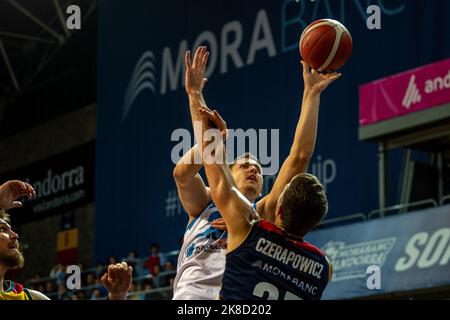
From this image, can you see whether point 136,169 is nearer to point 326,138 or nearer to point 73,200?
point 73,200

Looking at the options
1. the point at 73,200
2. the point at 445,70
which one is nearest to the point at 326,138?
the point at 445,70

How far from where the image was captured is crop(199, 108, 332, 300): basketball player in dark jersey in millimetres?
4234

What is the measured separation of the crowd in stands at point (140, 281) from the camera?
15922mm

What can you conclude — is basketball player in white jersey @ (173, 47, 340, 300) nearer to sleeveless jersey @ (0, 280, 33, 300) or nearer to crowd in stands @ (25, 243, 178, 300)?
sleeveless jersey @ (0, 280, 33, 300)

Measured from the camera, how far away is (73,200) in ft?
80.6

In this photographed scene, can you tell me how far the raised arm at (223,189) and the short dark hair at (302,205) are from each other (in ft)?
0.64

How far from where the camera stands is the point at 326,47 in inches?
244

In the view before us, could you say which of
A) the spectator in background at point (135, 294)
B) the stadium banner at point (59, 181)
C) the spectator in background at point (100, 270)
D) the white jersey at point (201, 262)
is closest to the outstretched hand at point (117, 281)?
the white jersey at point (201, 262)

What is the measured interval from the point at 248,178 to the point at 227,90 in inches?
528

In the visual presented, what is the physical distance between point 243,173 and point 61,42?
19.9 metres

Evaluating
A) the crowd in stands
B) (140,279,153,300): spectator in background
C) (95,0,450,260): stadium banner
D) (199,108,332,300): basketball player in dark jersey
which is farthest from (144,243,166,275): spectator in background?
(199,108,332,300): basketball player in dark jersey

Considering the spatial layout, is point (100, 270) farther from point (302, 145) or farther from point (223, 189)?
point (223, 189)

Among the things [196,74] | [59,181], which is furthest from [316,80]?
[59,181]

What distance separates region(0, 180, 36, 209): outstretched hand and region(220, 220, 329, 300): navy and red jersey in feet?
6.68
